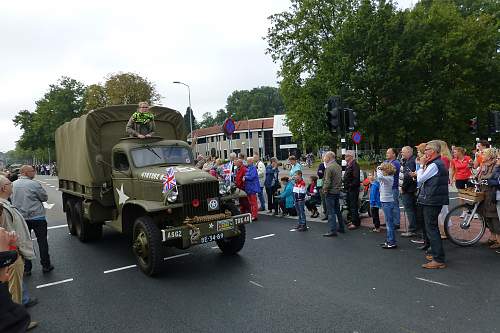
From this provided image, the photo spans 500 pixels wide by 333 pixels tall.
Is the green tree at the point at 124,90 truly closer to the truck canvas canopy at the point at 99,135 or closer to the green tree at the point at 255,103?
the truck canvas canopy at the point at 99,135

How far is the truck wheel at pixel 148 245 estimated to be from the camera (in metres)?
6.11

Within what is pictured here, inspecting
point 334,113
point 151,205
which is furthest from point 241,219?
point 334,113

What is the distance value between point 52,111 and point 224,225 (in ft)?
217

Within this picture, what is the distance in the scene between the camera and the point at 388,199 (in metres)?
7.44

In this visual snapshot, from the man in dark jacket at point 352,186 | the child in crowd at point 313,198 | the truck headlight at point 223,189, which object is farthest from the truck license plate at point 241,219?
the child in crowd at point 313,198

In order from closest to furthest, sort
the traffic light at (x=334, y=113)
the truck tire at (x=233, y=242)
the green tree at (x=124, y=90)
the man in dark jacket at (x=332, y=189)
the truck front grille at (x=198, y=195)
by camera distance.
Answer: the truck front grille at (x=198, y=195) < the truck tire at (x=233, y=242) < the man in dark jacket at (x=332, y=189) < the traffic light at (x=334, y=113) < the green tree at (x=124, y=90)

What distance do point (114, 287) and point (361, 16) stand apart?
28074mm

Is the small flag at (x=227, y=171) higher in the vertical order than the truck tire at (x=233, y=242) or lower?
higher

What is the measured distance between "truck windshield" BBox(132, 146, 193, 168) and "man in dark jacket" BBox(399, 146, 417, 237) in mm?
4474

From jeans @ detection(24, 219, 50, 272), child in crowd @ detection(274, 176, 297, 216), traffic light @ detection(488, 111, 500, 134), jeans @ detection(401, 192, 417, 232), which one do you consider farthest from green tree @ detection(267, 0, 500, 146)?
jeans @ detection(24, 219, 50, 272)

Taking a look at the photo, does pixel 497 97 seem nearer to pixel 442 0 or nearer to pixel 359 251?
pixel 442 0

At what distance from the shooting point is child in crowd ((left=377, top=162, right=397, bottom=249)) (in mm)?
7324

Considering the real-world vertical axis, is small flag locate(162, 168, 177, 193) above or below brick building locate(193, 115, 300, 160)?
below

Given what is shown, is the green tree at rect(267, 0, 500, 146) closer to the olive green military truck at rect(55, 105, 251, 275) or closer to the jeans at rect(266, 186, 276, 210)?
the jeans at rect(266, 186, 276, 210)
